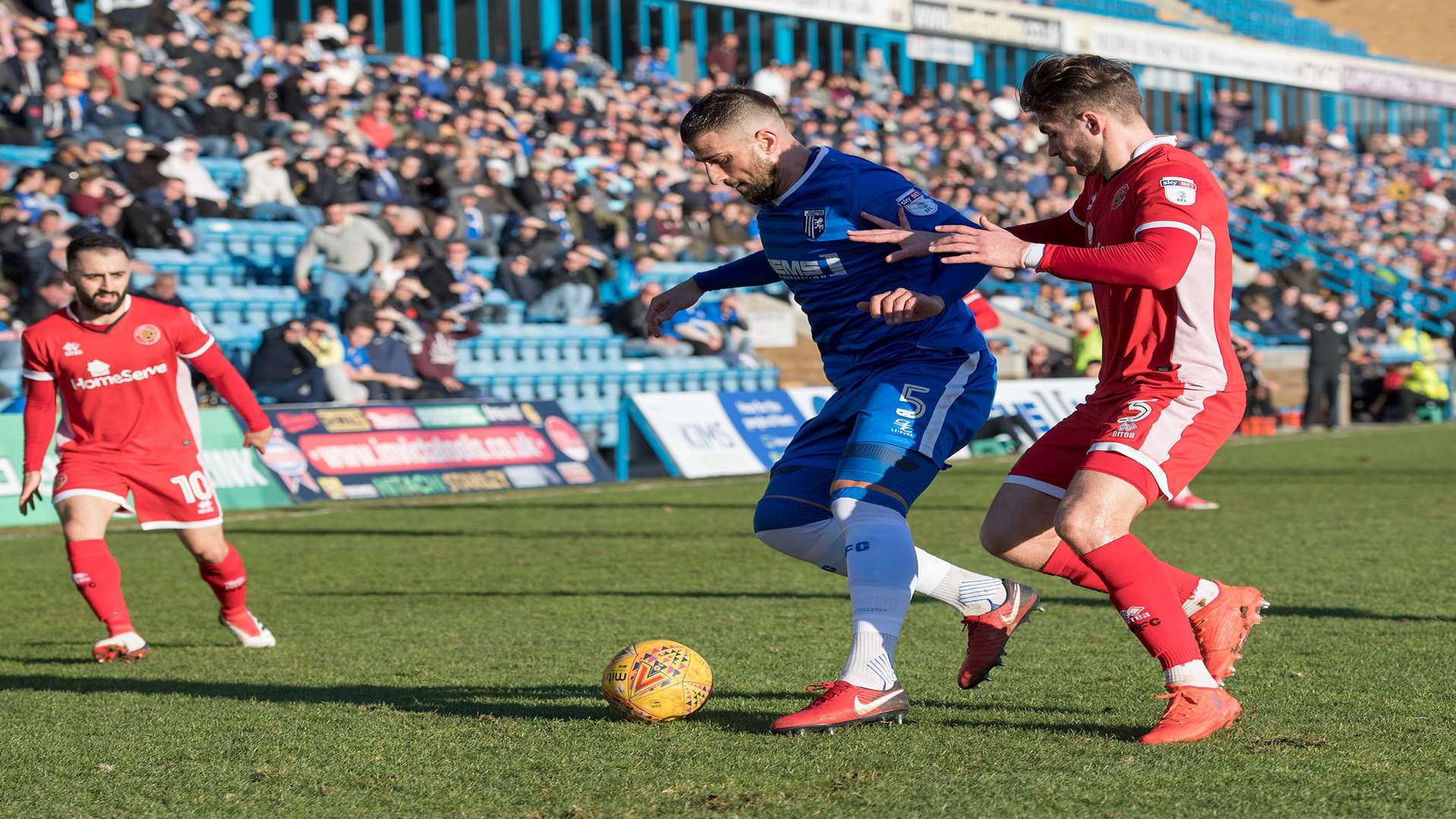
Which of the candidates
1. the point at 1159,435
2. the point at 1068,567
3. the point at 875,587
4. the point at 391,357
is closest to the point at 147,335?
the point at 875,587

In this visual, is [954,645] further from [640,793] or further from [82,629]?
[82,629]

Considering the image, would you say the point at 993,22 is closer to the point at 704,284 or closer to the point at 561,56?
the point at 561,56

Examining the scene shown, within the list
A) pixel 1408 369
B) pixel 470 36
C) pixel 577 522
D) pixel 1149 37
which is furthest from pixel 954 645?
pixel 1149 37

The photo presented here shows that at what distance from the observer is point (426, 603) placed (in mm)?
7945

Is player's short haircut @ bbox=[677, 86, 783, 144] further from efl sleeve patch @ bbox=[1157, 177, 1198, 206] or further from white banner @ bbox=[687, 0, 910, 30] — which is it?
white banner @ bbox=[687, 0, 910, 30]

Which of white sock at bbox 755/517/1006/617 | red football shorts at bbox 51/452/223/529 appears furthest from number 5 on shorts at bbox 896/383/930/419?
red football shorts at bbox 51/452/223/529

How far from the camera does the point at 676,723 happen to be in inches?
185

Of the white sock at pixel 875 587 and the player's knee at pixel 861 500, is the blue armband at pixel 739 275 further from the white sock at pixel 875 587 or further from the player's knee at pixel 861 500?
the white sock at pixel 875 587

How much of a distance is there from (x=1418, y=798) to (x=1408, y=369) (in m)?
24.6

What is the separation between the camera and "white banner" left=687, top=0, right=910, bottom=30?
32031 mm

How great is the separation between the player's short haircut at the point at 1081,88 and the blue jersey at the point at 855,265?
411 millimetres

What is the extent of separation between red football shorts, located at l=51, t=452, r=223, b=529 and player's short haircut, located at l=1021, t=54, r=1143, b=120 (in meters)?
3.99

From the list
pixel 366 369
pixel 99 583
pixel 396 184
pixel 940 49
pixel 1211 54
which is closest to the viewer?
pixel 99 583

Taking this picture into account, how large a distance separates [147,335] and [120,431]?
1.42 ft
